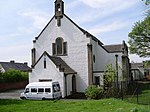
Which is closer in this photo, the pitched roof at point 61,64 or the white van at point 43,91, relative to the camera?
the white van at point 43,91

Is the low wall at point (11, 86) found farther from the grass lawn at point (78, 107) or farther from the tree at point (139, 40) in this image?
the grass lawn at point (78, 107)

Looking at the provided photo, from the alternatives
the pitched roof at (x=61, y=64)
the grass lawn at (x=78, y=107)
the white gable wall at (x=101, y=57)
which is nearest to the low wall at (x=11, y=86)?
the pitched roof at (x=61, y=64)

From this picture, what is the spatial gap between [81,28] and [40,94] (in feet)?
47.1

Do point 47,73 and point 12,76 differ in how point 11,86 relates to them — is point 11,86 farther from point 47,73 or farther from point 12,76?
point 47,73

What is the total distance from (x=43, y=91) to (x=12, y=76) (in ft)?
84.0

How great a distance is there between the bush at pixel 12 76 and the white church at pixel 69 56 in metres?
12.2

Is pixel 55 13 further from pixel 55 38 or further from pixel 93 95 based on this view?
pixel 93 95

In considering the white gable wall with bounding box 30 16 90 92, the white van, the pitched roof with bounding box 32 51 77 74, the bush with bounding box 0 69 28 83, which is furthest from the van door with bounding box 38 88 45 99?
the bush with bounding box 0 69 28 83

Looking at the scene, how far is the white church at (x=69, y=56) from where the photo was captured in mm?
36719

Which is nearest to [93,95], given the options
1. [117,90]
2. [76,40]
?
[117,90]

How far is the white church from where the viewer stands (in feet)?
120

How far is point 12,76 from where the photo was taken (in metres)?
54.2

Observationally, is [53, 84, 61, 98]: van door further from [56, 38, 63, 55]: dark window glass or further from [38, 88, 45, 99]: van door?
[56, 38, 63, 55]: dark window glass

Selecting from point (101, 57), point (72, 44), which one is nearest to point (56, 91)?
point (72, 44)
